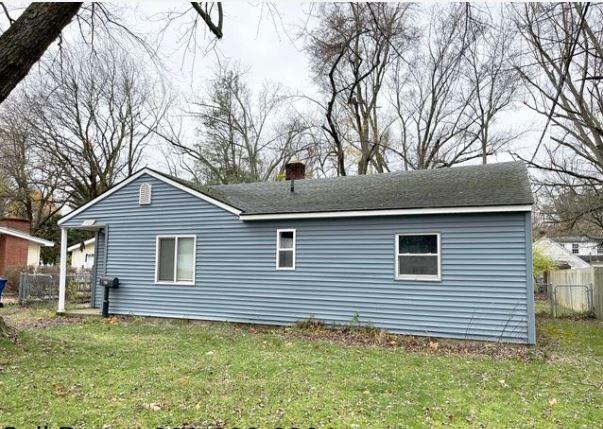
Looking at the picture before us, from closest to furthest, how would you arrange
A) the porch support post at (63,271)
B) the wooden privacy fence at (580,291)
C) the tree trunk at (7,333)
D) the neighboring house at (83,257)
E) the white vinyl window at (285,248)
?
the tree trunk at (7,333)
the white vinyl window at (285,248)
the porch support post at (63,271)
the wooden privacy fence at (580,291)
the neighboring house at (83,257)

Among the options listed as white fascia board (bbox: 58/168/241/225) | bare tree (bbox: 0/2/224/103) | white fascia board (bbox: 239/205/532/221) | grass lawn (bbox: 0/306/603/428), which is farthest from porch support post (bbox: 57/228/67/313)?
bare tree (bbox: 0/2/224/103)

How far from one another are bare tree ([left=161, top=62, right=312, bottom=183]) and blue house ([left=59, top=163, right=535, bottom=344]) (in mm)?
13041

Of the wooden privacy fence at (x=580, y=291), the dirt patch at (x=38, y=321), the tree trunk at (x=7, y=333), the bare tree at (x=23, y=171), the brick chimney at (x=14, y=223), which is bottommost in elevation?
the dirt patch at (x=38, y=321)

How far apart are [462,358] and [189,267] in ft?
23.8

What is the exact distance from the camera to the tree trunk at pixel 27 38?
547 centimetres

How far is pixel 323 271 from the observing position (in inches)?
404

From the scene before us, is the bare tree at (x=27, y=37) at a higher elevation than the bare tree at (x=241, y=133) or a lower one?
lower

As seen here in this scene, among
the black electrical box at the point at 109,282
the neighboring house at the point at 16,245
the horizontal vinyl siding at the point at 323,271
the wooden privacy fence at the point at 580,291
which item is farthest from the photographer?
the neighboring house at the point at 16,245

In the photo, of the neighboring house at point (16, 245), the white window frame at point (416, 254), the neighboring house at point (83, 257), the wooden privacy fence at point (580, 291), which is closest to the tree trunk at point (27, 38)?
the white window frame at point (416, 254)

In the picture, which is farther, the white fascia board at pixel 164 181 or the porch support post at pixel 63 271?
the porch support post at pixel 63 271

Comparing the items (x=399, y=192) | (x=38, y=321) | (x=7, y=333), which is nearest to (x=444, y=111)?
(x=399, y=192)

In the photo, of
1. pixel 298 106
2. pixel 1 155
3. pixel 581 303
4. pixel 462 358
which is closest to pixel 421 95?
pixel 298 106

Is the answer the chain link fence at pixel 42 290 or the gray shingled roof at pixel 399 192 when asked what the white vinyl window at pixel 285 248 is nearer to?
the gray shingled roof at pixel 399 192

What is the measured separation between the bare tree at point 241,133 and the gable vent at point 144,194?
13807mm
